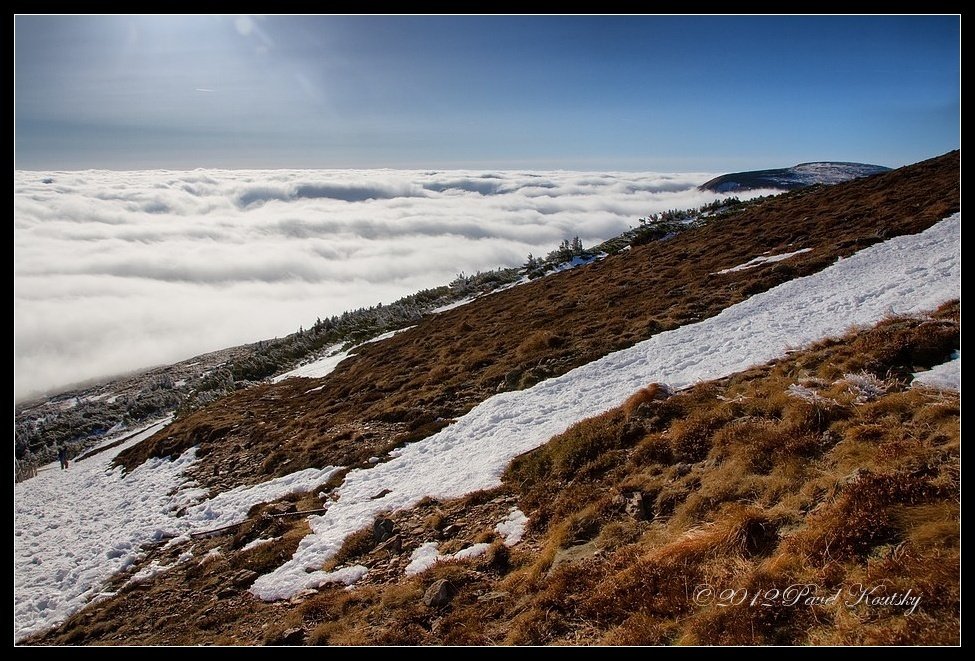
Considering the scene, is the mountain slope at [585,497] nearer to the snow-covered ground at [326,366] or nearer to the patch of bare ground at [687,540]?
the patch of bare ground at [687,540]

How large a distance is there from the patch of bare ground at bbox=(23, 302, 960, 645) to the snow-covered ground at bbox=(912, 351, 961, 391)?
0.27 meters

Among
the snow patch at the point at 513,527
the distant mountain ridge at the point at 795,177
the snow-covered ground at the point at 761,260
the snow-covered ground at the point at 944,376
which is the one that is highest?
the distant mountain ridge at the point at 795,177

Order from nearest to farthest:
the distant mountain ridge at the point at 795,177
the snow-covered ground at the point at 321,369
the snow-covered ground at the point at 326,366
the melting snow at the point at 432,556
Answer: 1. the melting snow at the point at 432,556
2. the snow-covered ground at the point at 321,369
3. the snow-covered ground at the point at 326,366
4. the distant mountain ridge at the point at 795,177

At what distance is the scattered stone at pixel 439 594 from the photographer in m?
6.56

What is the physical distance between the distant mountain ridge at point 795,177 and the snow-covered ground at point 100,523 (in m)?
134

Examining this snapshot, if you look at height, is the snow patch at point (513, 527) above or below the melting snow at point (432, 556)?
above

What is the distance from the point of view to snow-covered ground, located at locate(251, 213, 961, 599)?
10383 mm

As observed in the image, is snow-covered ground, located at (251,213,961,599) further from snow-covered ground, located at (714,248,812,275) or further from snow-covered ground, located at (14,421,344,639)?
snow-covered ground, located at (714,248,812,275)

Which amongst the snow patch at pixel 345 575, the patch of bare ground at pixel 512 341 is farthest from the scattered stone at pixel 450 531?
the patch of bare ground at pixel 512 341

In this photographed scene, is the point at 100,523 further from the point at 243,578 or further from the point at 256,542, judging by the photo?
the point at 243,578

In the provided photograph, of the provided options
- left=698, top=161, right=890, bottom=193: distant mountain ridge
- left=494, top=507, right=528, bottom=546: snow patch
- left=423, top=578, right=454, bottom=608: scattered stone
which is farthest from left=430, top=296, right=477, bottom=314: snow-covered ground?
left=698, top=161, right=890, bottom=193: distant mountain ridge
